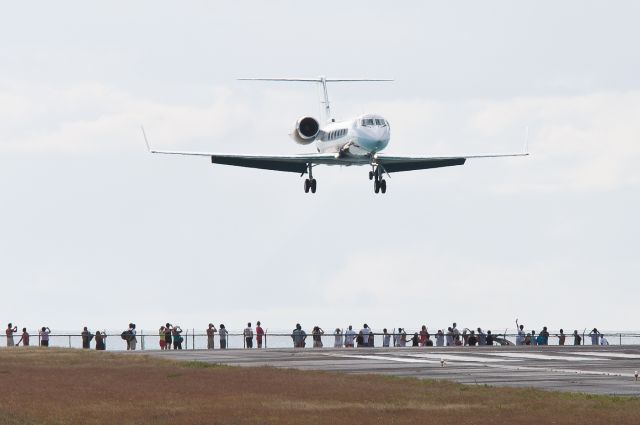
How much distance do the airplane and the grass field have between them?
2703 centimetres

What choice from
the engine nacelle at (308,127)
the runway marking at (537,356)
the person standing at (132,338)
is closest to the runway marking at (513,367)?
the runway marking at (537,356)

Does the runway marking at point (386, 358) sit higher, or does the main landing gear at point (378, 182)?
the main landing gear at point (378, 182)

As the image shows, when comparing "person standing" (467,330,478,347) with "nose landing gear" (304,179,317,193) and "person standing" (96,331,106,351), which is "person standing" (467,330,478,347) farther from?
"person standing" (96,331,106,351)

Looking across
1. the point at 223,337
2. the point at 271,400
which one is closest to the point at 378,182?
the point at 223,337

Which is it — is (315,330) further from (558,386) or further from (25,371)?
(558,386)

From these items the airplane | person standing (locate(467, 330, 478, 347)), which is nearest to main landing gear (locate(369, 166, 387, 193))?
the airplane

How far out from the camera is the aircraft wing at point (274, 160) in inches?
3167

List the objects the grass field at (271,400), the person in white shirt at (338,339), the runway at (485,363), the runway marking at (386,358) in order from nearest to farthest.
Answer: the grass field at (271,400)
the runway at (485,363)
the runway marking at (386,358)
the person in white shirt at (338,339)

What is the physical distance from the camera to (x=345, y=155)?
78.3 m

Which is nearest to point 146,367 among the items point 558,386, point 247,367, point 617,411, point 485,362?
point 247,367

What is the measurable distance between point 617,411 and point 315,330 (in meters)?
48.1

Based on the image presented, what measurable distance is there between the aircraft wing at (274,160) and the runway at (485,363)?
1353 cm

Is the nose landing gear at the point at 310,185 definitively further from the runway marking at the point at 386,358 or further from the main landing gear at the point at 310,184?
the runway marking at the point at 386,358

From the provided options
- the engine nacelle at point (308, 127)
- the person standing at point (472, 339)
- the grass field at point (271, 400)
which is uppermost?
the engine nacelle at point (308, 127)
